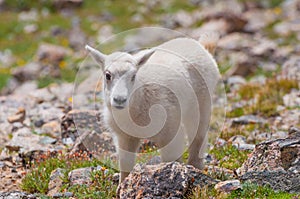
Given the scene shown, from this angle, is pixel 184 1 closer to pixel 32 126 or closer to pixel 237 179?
pixel 32 126

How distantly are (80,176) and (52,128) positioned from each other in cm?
312

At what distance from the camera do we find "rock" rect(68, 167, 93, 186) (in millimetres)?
7270

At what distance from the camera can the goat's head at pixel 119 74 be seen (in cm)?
634

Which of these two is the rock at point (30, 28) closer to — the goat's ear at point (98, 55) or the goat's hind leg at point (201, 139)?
the goat's hind leg at point (201, 139)

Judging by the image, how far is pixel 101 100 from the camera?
10867 millimetres

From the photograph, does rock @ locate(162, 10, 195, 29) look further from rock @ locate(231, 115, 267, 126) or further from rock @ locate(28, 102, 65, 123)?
rock @ locate(231, 115, 267, 126)

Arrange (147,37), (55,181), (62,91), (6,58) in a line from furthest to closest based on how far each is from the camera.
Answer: (147,37) → (6,58) → (62,91) → (55,181)

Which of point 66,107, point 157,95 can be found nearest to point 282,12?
point 66,107

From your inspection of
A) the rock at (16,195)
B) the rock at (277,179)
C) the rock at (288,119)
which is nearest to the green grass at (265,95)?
the rock at (288,119)

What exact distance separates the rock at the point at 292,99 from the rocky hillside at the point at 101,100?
20mm

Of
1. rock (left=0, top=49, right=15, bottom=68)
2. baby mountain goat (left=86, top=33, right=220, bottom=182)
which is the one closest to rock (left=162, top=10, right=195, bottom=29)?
rock (left=0, top=49, right=15, bottom=68)

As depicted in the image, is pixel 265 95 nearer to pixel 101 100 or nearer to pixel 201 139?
pixel 101 100

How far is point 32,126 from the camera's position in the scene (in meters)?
10.6

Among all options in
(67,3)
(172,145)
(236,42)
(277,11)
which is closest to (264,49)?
(236,42)
